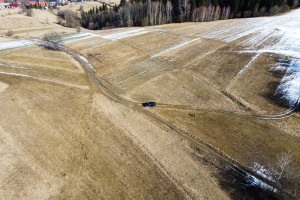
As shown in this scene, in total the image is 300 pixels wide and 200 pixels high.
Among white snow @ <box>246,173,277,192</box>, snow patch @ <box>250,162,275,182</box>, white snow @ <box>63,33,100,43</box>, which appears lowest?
white snow @ <box>246,173,277,192</box>

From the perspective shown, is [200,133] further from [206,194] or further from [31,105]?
[31,105]

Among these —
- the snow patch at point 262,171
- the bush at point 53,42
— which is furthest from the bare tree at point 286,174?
the bush at point 53,42

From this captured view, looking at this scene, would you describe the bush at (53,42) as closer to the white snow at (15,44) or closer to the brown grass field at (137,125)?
the brown grass field at (137,125)

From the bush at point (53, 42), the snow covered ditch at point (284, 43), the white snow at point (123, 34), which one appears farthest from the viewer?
the white snow at point (123, 34)

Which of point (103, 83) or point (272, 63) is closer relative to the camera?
point (103, 83)

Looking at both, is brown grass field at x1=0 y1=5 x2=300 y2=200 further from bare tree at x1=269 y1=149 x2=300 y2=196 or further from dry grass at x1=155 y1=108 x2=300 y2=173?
bare tree at x1=269 y1=149 x2=300 y2=196

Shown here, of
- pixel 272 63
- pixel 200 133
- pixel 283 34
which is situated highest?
pixel 283 34

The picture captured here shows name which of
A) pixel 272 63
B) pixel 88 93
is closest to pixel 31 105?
pixel 88 93

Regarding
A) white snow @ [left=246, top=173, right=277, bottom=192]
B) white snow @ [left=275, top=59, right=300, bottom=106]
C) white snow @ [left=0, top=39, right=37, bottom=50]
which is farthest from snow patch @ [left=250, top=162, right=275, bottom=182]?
white snow @ [left=0, top=39, right=37, bottom=50]
